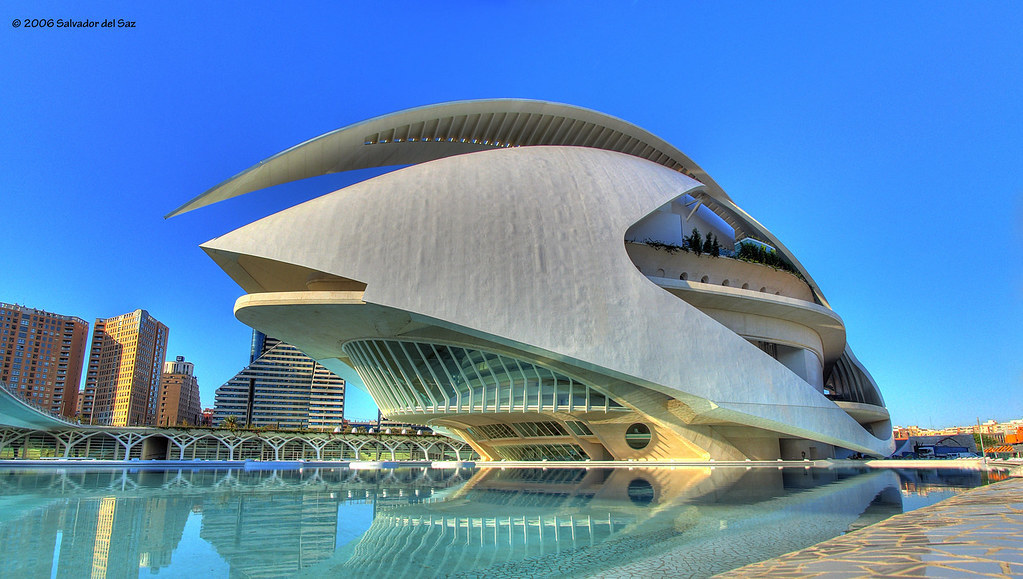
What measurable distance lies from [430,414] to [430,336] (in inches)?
175

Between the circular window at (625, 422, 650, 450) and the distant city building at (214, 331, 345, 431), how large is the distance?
80923mm

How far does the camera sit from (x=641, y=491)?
13.0 meters

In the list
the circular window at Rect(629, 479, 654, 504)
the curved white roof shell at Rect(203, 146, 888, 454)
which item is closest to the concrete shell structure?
the curved white roof shell at Rect(203, 146, 888, 454)

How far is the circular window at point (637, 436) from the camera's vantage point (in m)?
24.2

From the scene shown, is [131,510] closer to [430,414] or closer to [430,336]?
[430,336]

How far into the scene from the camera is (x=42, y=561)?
5973 mm

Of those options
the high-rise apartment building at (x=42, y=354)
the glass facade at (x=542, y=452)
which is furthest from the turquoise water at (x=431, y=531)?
the high-rise apartment building at (x=42, y=354)

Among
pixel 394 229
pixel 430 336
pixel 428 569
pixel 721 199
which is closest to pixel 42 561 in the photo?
pixel 428 569

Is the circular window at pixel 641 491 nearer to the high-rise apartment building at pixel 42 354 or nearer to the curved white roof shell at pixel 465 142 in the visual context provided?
the curved white roof shell at pixel 465 142

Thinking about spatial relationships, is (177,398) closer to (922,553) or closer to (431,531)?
(431,531)

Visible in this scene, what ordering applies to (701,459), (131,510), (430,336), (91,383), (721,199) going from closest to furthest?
(131,510), (430,336), (701,459), (721,199), (91,383)

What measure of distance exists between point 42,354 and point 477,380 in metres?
81.8

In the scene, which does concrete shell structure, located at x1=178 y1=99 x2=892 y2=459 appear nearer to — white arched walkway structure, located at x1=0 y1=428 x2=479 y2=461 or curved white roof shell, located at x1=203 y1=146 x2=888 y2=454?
curved white roof shell, located at x1=203 y1=146 x2=888 y2=454

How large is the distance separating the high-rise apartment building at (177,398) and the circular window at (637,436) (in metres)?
115
